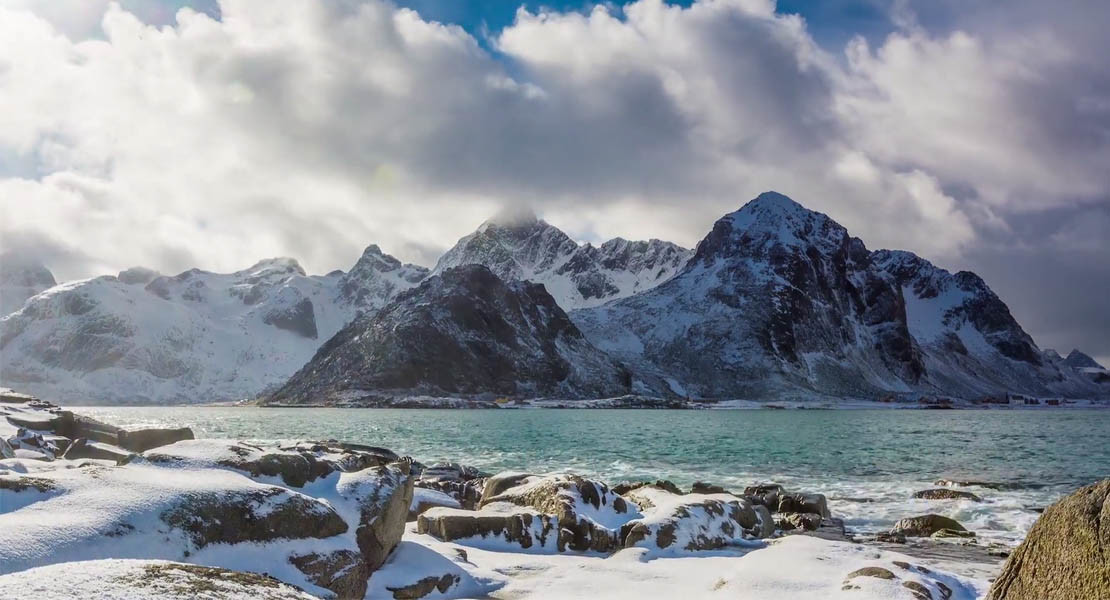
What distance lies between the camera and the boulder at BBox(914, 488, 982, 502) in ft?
104

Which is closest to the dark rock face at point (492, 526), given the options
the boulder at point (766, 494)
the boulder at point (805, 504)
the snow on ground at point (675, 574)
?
the snow on ground at point (675, 574)

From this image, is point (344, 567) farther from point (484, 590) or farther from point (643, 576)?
point (643, 576)

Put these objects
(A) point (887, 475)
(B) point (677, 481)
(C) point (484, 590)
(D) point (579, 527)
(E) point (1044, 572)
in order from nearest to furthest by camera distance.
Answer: (E) point (1044, 572) → (C) point (484, 590) → (D) point (579, 527) → (B) point (677, 481) → (A) point (887, 475)

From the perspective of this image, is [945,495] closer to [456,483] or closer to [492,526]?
[456,483]

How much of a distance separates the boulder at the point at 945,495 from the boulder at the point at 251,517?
92.8 ft

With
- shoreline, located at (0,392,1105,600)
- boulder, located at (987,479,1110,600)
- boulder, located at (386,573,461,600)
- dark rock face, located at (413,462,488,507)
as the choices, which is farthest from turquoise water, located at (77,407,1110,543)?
boulder, located at (987,479,1110,600)

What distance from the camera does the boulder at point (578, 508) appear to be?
18031 mm

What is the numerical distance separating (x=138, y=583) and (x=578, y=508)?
14631 mm

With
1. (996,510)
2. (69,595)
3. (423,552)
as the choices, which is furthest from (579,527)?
(996,510)

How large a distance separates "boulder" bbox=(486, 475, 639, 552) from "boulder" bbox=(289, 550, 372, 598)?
6345mm

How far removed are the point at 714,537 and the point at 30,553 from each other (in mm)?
15317

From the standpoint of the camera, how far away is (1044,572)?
5.90 meters

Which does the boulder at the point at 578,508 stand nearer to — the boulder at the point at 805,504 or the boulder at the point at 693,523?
the boulder at the point at 693,523

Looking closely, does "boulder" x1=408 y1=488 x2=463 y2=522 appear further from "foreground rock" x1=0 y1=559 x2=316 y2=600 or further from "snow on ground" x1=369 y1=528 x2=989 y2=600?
"foreground rock" x1=0 y1=559 x2=316 y2=600
